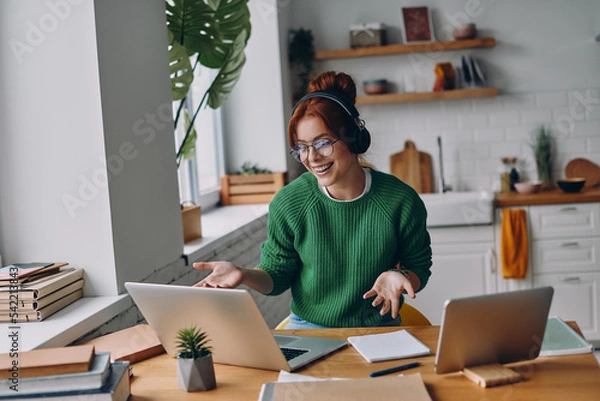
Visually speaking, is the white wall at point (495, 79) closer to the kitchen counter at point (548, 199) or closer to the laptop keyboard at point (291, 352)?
the kitchen counter at point (548, 199)

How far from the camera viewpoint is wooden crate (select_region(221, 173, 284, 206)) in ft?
14.3

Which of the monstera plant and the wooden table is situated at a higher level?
the monstera plant

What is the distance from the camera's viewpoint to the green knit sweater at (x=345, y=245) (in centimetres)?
226

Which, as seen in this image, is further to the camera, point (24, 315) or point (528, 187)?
point (528, 187)

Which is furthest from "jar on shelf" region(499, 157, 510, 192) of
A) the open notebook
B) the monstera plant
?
the open notebook

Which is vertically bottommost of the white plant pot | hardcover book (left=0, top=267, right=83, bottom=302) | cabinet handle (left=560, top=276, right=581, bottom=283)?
cabinet handle (left=560, top=276, right=581, bottom=283)

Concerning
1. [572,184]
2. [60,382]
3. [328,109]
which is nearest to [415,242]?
[328,109]

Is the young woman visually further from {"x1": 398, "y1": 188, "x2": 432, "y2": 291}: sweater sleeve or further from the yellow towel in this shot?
the yellow towel

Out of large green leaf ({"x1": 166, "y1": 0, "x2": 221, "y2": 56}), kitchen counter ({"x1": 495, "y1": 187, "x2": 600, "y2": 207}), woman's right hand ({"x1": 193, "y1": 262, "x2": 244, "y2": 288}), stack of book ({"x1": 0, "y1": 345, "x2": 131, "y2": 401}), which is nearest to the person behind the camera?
stack of book ({"x1": 0, "y1": 345, "x2": 131, "y2": 401})

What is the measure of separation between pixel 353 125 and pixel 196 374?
981 mm

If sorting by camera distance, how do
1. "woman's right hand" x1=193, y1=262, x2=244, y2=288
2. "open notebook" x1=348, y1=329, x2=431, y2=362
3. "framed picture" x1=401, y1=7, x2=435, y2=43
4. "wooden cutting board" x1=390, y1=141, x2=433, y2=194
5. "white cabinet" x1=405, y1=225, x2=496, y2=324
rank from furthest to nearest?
"wooden cutting board" x1=390, y1=141, x2=433, y2=194
"framed picture" x1=401, y1=7, x2=435, y2=43
"white cabinet" x1=405, y1=225, x2=496, y2=324
"woman's right hand" x1=193, y1=262, x2=244, y2=288
"open notebook" x1=348, y1=329, x2=431, y2=362

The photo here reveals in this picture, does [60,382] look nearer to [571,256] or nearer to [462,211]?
[462,211]

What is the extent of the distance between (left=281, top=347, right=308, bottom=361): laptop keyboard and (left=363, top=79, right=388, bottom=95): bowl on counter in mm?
3379

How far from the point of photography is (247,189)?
14.4 feet
